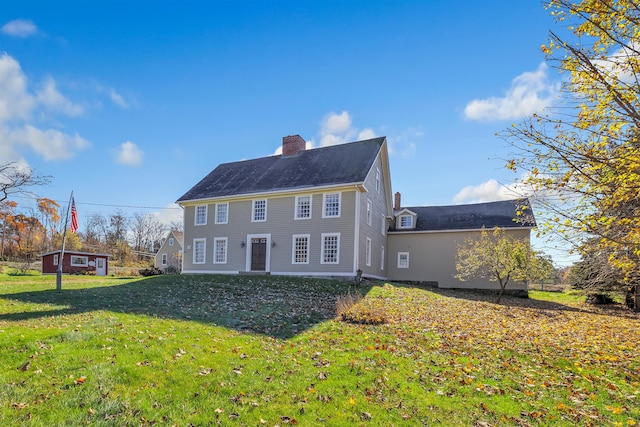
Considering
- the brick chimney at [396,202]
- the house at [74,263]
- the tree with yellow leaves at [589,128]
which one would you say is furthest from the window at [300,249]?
the house at [74,263]

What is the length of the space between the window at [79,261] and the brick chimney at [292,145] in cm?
2786

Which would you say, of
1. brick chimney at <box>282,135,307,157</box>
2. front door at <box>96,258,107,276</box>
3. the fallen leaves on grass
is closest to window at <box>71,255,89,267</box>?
front door at <box>96,258,107,276</box>

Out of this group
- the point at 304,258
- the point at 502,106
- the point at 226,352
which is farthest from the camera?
the point at 304,258

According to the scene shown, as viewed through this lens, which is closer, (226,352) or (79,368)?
(79,368)

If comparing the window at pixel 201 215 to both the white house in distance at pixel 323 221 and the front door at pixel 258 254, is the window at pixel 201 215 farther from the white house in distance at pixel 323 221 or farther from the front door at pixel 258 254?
the front door at pixel 258 254

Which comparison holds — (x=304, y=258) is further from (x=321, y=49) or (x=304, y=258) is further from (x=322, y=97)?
(x=321, y=49)

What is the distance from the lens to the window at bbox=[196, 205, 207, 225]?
24.3 meters

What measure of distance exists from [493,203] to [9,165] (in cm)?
2943

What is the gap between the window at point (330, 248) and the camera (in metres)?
19.6

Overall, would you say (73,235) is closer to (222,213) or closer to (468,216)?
(222,213)

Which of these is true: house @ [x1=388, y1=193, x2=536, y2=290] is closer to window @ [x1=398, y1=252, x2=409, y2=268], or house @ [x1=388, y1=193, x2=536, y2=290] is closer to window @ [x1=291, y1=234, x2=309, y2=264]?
window @ [x1=398, y1=252, x2=409, y2=268]

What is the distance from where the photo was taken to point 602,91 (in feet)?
18.0

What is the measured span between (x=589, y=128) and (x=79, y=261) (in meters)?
44.8

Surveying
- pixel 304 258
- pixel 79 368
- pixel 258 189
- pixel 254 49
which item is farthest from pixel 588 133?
pixel 258 189
